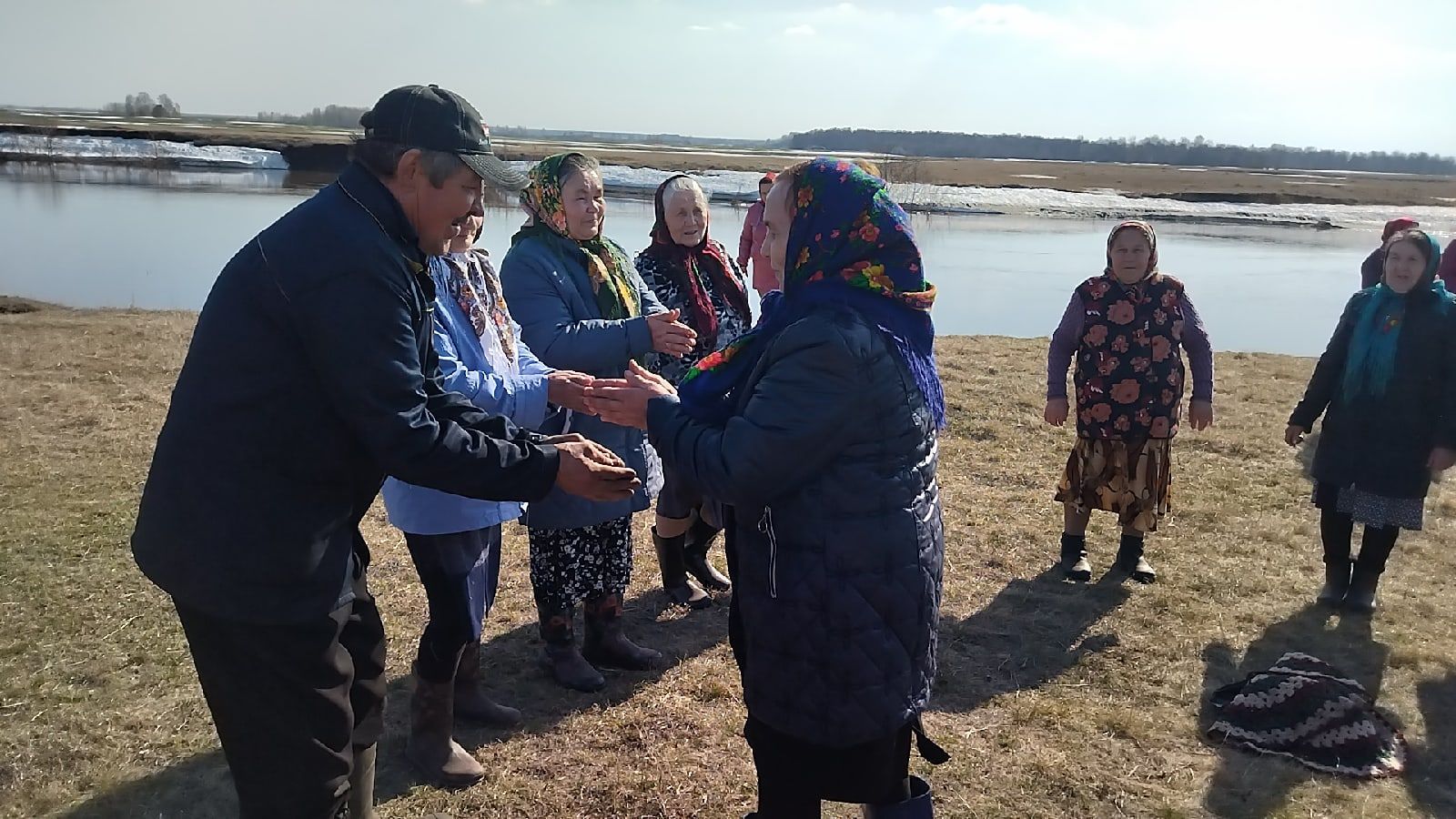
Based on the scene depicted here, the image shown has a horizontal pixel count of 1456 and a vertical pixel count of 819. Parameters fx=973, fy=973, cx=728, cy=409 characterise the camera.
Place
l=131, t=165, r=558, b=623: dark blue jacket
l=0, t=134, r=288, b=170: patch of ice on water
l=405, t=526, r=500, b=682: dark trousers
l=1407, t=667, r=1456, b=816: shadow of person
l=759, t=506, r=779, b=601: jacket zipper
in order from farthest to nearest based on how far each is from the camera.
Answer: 1. l=0, t=134, r=288, b=170: patch of ice on water
2. l=1407, t=667, r=1456, b=816: shadow of person
3. l=405, t=526, r=500, b=682: dark trousers
4. l=759, t=506, r=779, b=601: jacket zipper
5. l=131, t=165, r=558, b=623: dark blue jacket

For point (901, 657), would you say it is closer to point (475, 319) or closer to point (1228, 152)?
point (475, 319)

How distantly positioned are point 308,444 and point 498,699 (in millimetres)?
2184

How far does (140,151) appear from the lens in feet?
164

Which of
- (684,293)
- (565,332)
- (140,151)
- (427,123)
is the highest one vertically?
(140,151)

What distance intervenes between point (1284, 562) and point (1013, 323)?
869cm

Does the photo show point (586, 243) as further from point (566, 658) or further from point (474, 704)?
point (474, 704)

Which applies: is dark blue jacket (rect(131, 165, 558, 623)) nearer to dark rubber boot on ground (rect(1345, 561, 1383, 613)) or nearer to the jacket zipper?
the jacket zipper

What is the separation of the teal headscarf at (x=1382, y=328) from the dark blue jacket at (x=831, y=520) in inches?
137

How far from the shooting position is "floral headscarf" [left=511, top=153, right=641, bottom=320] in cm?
367

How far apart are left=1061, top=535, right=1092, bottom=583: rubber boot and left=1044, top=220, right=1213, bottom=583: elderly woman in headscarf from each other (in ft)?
0.04

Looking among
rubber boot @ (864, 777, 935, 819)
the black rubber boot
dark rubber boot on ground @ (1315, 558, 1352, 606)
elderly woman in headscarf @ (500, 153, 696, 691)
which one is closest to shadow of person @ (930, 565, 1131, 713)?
dark rubber boot on ground @ (1315, 558, 1352, 606)

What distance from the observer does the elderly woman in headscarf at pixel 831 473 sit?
207 centimetres

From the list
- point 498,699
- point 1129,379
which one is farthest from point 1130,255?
point 498,699

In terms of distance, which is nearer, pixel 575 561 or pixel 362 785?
pixel 362 785
